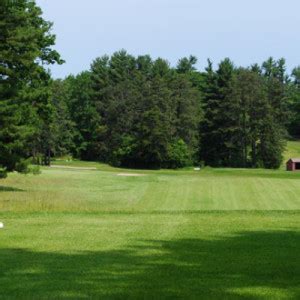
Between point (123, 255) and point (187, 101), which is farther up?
point (187, 101)

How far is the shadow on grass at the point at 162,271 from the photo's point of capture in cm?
693

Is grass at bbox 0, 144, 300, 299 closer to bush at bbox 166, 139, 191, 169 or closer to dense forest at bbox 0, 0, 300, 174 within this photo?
dense forest at bbox 0, 0, 300, 174

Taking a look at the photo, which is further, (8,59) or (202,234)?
(8,59)

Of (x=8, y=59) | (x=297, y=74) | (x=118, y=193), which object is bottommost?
(x=118, y=193)

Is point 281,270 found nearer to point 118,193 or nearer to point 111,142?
point 118,193

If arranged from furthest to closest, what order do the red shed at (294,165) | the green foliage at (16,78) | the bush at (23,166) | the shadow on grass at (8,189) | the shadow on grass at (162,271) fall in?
1. the red shed at (294,165)
2. the shadow on grass at (8,189)
3. the bush at (23,166)
4. the green foliage at (16,78)
5. the shadow on grass at (162,271)

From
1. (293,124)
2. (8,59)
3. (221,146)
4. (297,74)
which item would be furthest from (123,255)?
(297,74)

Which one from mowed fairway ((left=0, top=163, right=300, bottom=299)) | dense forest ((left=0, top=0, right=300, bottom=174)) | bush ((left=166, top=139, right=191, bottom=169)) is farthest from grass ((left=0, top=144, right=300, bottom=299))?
bush ((left=166, top=139, right=191, bottom=169))

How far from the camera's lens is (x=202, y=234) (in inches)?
477

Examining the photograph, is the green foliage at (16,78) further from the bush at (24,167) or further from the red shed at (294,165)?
the red shed at (294,165)

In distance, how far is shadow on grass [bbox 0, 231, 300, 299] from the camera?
22.7 ft

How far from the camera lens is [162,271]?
8141 millimetres

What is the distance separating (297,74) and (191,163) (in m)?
66.9

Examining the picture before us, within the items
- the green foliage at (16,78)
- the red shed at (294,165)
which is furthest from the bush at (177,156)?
the green foliage at (16,78)
